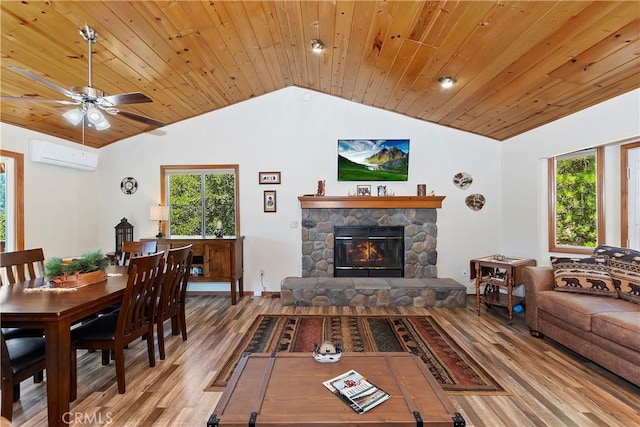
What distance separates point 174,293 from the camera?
3.08 meters

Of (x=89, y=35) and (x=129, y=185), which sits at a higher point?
(x=89, y=35)

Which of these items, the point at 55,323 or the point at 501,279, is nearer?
the point at 55,323

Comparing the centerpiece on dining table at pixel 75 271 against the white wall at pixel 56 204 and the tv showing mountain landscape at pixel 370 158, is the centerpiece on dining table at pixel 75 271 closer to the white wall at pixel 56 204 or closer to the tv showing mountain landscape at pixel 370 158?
the white wall at pixel 56 204

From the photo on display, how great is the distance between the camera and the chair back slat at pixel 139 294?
2.25m

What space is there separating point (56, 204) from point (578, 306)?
5.97 meters

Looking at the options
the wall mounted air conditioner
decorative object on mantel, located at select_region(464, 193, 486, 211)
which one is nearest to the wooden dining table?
the wall mounted air conditioner

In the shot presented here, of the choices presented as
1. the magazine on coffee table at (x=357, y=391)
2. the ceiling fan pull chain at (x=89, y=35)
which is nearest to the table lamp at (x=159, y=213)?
the ceiling fan pull chain at (x=89, y=35)

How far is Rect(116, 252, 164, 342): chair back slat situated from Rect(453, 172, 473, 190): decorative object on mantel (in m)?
4.25

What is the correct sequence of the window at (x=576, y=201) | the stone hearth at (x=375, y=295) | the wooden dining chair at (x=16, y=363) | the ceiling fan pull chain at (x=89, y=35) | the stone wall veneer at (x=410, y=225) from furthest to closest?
the stone wall veneer at (x=410, y=225), the stone hearth at (x=375, y=295), the window at (x=576, y=201), the ceiling fan pull chain at (x=89, y=35), the wooden dining chair at (x=16, y=363)

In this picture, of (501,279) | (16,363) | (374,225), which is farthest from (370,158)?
(16,363)

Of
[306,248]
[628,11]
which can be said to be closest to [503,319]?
[306,248]

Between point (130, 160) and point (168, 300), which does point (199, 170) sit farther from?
point (168, 300)

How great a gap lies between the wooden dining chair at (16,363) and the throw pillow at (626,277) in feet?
14.8

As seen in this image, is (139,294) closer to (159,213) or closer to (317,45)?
(159,213)
